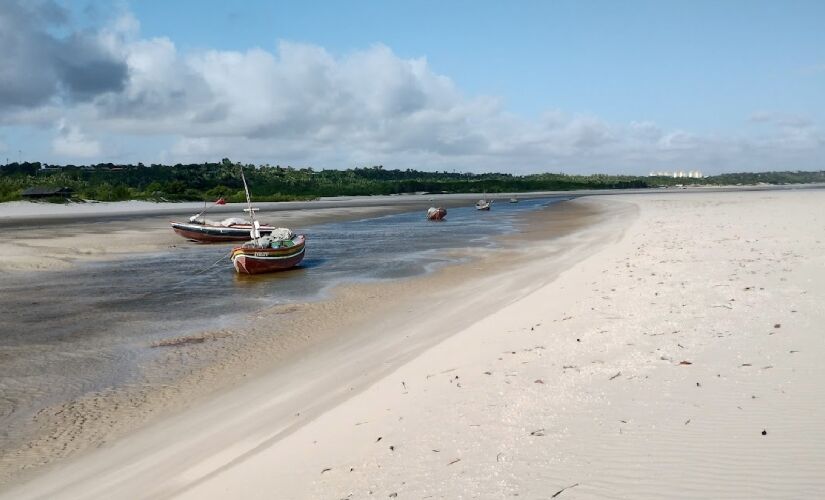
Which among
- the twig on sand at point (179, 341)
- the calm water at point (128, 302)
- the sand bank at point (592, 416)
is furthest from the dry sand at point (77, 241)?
the sand bank at point (592, 416)

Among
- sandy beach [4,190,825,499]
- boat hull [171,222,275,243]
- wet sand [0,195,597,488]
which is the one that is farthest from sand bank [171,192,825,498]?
boat hull [171,222,275,243]

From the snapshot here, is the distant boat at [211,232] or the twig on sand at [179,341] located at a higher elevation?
the distant boat at [211,232]

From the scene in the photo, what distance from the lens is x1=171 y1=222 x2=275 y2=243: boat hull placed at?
37250 mm

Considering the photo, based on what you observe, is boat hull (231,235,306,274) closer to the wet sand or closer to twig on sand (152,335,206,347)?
the wet sand

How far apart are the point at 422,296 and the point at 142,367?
7.94 meters

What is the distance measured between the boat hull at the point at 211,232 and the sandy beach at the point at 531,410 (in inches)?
1014

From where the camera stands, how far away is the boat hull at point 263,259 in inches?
917

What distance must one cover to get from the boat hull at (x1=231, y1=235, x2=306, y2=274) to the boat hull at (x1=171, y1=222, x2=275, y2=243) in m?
13.4

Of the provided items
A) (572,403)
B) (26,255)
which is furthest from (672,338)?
(26,255)

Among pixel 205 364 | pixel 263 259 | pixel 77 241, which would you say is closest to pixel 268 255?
pixel 263 259

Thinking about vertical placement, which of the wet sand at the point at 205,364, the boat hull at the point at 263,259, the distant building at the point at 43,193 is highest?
the distant building at the point at 43,193

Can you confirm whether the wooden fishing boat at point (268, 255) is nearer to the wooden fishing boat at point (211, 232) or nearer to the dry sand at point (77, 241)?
the dry sand at point (77, 241)

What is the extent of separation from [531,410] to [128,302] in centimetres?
1505

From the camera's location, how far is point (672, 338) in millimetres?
8461
